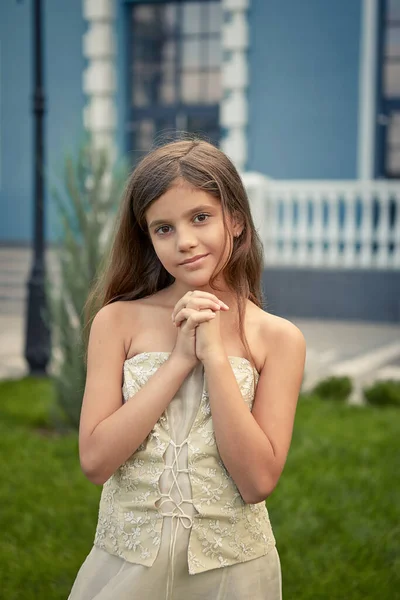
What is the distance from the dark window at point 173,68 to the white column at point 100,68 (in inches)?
14.7

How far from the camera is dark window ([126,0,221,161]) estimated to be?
11773mm

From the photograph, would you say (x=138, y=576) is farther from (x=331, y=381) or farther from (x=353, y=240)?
(x=353, y=240)

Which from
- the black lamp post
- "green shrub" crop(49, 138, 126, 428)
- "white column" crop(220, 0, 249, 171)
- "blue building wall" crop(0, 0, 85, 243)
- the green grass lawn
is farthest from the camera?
"blue building wall" crop(0, 0, 85, 243)

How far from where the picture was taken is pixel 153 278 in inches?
63.3

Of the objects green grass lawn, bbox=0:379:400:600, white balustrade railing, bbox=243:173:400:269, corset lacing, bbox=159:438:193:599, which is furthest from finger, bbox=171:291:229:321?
white balustrade railing, bbox=243:173:400:269

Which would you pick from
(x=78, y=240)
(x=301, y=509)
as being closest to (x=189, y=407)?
(x=301, y=509)

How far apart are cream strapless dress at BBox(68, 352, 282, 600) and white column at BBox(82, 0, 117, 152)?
33.2 feet

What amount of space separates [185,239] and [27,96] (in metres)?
11.6

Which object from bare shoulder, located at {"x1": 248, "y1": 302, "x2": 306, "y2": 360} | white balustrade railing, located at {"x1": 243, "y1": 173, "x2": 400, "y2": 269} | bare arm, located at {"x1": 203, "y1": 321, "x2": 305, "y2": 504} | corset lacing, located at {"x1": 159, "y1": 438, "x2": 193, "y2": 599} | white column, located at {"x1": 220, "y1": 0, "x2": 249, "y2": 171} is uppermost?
white column, located at {"x1": 220, "y1": 0, "x2": 249, "y2": 171}

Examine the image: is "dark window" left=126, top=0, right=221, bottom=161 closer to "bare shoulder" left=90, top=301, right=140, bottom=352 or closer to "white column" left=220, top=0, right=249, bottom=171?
"white column" left=220, top=0, right=249, bottom=171

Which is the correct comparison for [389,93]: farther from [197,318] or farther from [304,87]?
[197,318]

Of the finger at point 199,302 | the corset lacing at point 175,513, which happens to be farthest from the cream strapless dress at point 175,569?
the finger at point 199,302

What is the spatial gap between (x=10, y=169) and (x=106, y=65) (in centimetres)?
235

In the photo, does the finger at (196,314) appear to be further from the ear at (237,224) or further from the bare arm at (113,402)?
the ear at (237,224)
